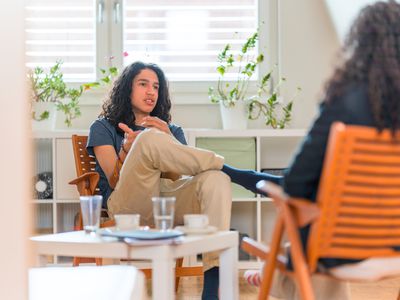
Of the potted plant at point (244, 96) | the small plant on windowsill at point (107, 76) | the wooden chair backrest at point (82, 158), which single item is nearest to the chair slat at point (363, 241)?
the wooden chair backrest at point (82, 158)

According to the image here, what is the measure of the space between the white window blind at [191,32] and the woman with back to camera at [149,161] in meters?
0.95

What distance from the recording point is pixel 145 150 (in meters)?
3.13

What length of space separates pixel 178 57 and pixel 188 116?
1.33ft

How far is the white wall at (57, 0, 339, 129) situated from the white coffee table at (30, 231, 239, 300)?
7.45 ft

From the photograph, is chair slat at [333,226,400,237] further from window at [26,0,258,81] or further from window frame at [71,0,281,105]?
window at [26,0,258,81]

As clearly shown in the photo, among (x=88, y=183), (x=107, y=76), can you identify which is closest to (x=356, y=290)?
(x=88, y=183)

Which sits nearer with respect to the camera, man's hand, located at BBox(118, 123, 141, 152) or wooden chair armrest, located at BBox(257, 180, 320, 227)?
wooden chair armrest, located at BBox(257, 180, 320, 227)

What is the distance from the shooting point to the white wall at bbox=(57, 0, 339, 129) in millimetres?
4801

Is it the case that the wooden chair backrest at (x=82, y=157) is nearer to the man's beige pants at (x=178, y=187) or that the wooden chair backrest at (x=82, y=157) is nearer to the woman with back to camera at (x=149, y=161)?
the woman with back to camera at (x=149, y=161)

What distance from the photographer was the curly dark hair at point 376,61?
2061mm

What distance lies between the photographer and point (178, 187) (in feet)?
11.3

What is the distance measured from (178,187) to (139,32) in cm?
171

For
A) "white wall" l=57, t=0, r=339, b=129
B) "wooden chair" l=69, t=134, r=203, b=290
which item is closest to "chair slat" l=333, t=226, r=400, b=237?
"wooden chair" l=69, t=134, r=203, b=290

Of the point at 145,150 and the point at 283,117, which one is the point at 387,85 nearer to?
the point at 145,150
